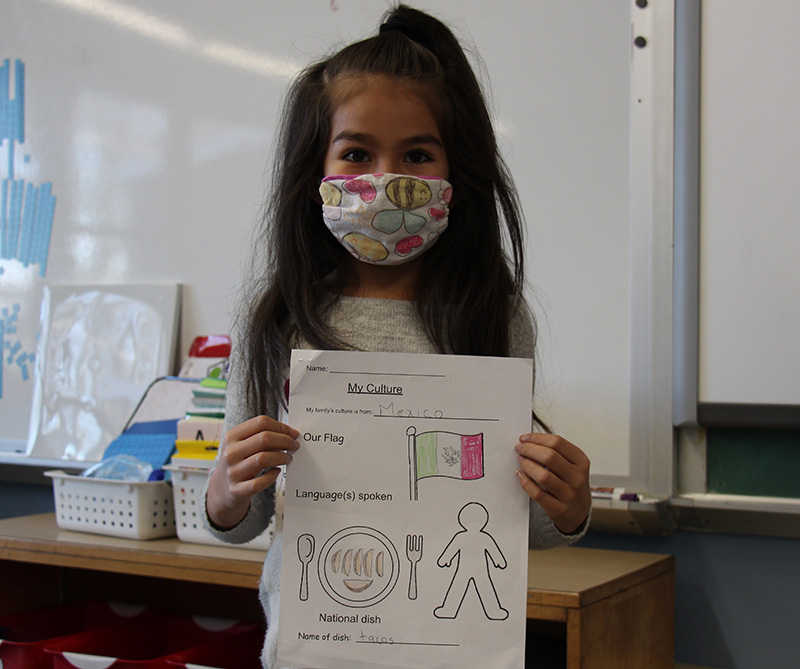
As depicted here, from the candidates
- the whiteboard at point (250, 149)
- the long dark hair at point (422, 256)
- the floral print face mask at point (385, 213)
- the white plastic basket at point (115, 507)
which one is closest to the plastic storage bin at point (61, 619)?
the white plastic basket at point (115, 507)

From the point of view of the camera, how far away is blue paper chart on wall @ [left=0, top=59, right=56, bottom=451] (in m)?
1.94

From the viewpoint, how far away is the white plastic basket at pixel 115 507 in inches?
54.5

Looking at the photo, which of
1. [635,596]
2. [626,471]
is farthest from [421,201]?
[626,471]

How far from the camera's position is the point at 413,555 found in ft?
2.17

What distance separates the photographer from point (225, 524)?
→ 2.43ft

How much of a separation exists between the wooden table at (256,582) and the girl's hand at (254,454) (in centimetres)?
47

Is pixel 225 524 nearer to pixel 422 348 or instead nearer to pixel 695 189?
pixel 422 348

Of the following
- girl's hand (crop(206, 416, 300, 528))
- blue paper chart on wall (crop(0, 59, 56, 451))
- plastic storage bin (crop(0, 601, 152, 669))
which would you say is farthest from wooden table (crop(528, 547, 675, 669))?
blue paper chart on wall (crop(0, 59, 56, 451))

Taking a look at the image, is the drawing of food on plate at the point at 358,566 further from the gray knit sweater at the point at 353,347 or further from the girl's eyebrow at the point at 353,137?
the girl's eyebrow at the point at 353,137

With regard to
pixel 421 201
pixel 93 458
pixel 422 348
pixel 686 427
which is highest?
pixel 421 201

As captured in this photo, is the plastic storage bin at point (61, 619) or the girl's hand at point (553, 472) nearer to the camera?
the girl's hand at point (553, 472)

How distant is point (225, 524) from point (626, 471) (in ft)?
2.83

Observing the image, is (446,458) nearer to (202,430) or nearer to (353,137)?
(353,137)

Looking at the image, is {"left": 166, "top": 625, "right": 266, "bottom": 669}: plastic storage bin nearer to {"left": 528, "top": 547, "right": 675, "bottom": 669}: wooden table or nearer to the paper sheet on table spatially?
{"left": 528, "top": 547, "right": 675, "bottom": 669}: wooden table
